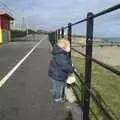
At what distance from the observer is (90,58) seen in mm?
6141

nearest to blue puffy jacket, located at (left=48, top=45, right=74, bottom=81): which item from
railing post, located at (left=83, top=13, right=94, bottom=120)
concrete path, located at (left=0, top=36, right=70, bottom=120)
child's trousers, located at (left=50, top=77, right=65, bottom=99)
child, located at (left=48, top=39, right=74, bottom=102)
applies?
child, located at (left=48, top=39, right=74, bottom=102)

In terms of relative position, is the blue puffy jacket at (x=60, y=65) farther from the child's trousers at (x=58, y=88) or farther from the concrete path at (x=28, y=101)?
the concrete path at (x=28, y=101)

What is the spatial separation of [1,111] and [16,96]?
1.59m

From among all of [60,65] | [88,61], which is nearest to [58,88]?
[60,65]

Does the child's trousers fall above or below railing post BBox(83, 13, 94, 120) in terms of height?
below

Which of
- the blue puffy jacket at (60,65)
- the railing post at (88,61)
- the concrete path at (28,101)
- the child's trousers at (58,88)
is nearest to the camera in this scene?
the railing post at (88,61)

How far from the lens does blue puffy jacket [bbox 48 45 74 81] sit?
8344mm

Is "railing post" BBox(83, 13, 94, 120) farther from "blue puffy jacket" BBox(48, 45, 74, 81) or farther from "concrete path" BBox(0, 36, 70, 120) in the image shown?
"blue puffy jacket" BBox(48, 45, 74, 81)

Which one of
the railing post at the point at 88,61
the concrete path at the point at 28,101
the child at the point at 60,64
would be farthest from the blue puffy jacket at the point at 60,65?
the railing post at the point at 88,61

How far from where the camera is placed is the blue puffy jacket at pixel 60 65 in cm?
834

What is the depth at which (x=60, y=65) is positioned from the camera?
330 inches

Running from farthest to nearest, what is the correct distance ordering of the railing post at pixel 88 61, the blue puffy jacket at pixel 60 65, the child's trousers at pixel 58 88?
the child's trousers at pixel 58 88, the blue puffy jacket at pixel 60 65, the railing post at pixel 88 61

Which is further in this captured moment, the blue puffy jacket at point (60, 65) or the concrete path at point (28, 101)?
the blue puffy jacket at point (60, 65)

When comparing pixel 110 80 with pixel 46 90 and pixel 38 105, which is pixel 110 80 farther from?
pixel 38 105
